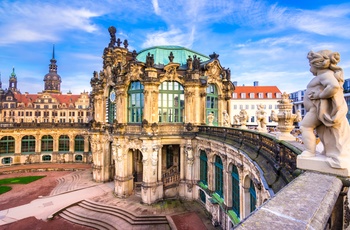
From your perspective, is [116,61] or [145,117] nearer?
[145,117]

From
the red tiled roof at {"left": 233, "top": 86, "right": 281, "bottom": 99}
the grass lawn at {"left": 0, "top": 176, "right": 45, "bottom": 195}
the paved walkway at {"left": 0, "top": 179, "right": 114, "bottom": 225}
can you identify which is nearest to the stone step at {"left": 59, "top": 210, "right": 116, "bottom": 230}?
the paved walkway at {"left": 0, "top": 179, "right": 114, "bottom": 225}

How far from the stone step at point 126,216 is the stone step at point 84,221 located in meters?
1.26

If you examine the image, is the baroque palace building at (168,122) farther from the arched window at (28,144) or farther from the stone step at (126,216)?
the arched window at (28,144)

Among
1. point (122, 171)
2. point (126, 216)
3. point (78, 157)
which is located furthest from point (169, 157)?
point (78, 157)

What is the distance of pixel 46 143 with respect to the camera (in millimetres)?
39438

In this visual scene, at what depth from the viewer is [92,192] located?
23.1 metres

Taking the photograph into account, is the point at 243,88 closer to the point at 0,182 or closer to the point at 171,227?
the point at 171,227

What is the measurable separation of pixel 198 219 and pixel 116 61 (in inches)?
792

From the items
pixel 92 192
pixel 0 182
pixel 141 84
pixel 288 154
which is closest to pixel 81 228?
pixel 92 192

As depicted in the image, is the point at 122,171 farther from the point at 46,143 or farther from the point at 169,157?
the point at 46,143

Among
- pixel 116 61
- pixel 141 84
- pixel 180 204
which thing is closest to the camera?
pixel 180 204

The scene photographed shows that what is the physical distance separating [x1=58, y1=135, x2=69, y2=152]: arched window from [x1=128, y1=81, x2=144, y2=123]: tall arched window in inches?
1005

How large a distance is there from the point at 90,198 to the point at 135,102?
38.0ft

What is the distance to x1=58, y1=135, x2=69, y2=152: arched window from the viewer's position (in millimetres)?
39844
